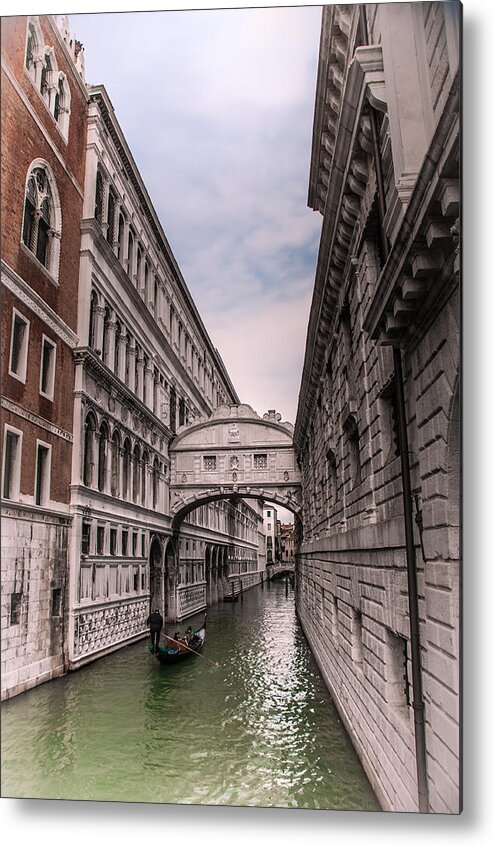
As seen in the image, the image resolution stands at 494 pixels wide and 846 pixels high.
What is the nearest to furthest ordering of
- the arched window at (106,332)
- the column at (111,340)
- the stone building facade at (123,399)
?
the stone building facade at (123,399) → the arched window at (106,332) → the column at (111,340)

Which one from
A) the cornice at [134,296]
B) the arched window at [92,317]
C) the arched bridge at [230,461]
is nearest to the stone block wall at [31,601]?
the arched window at [92,317]

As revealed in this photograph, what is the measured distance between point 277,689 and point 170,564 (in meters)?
13.0

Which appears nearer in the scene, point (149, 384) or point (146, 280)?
point (146, 280)

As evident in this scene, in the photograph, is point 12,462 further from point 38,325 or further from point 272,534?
point 272,534

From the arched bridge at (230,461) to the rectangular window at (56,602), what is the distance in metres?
13.1

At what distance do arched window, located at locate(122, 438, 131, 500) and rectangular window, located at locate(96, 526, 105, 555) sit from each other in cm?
225

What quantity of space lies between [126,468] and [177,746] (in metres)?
10.4

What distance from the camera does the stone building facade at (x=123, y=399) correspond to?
1052cm

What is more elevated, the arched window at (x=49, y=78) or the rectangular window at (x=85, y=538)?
the arched window at (x=49, y=78)

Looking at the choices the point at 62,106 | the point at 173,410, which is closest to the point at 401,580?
the point at 62,106

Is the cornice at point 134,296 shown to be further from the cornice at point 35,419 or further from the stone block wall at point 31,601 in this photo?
the stone block wall at point 31,601

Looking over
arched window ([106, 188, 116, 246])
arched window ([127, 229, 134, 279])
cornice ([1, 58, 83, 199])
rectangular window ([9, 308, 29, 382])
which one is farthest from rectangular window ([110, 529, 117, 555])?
cornice ([1, 58, 83, 199])

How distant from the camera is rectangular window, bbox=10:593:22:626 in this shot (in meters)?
5.64

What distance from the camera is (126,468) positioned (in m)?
15.9
